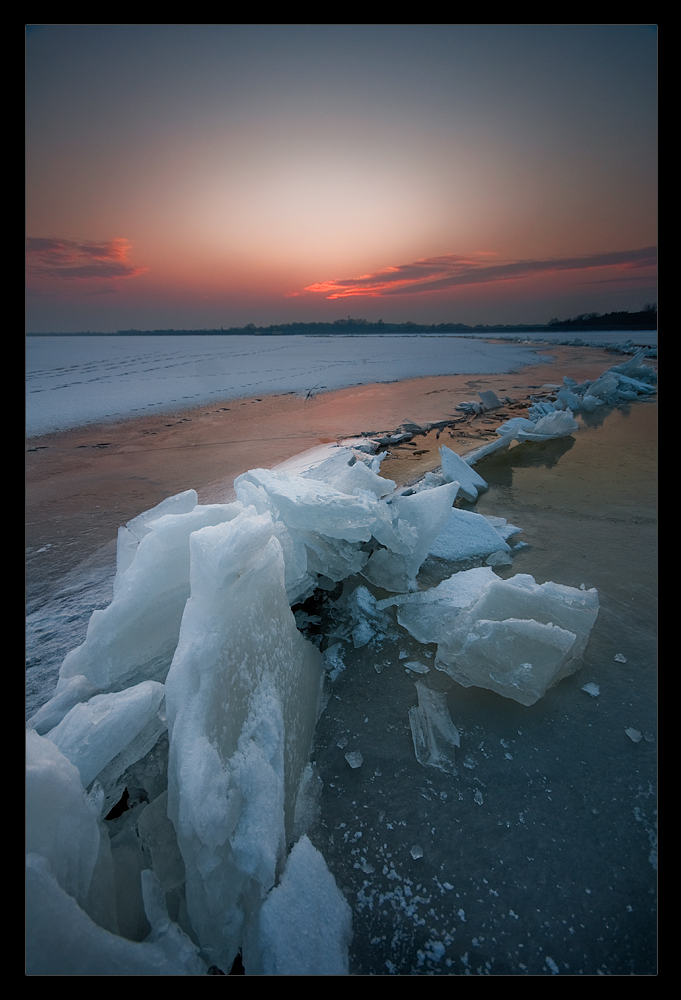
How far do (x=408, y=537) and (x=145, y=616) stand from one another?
122 cm

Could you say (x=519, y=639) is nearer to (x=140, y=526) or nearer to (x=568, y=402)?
(x=140, y=526)

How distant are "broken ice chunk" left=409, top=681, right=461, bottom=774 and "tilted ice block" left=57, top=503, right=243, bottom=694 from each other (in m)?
0.88

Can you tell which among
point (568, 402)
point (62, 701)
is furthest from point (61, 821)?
point (568, 402)

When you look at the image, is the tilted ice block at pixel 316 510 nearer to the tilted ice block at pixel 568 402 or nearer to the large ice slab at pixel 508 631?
the large ice slab at pixel 508 631

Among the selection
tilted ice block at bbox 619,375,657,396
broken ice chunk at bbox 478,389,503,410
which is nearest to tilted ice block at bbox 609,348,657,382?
tilted ice block at bbox 619,375,657,396

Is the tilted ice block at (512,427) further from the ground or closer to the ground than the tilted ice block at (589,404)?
closer to the ground

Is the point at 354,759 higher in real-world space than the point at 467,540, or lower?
lower

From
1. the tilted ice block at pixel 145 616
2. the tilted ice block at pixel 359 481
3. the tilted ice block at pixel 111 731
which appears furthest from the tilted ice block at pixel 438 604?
the tilted ice block at pixel 111 731

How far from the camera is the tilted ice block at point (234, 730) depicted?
88cm

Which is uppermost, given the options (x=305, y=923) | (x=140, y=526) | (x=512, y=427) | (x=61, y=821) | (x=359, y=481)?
(x=512, y=427)

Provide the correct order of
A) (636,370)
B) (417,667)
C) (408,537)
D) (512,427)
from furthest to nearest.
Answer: (636,370)
(512,427)
(408,537)
(417,667)

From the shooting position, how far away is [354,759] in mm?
1306

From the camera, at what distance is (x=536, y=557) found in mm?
2381

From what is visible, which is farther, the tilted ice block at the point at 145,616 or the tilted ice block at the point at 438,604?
the tilted ice block at the point at 438,604
